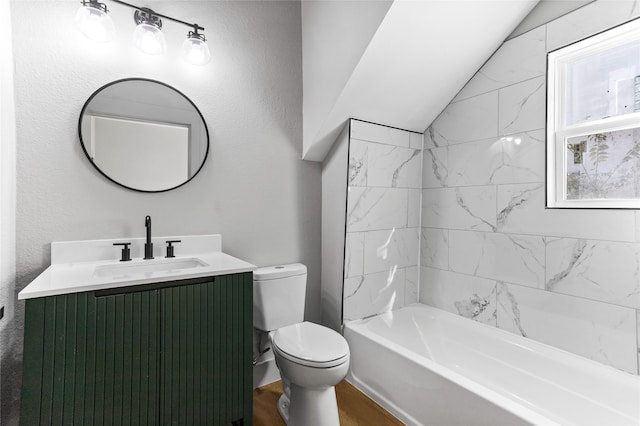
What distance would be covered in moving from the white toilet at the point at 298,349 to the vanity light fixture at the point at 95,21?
1.44 metres

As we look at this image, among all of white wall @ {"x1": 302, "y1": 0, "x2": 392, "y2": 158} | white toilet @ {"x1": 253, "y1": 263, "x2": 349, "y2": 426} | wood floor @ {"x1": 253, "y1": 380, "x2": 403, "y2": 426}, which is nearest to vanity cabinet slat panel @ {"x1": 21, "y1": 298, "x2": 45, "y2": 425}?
white toilet @ {"x1": 253, "y1": 263, "x2": 349, "y2": 426}

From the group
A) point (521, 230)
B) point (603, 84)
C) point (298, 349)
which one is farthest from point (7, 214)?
point (603, 84)

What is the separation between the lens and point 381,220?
7.74 ft

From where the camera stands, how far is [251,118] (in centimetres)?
207

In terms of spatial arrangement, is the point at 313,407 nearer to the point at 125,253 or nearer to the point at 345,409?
the point at 345,409

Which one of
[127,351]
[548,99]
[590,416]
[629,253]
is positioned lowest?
[590,416]

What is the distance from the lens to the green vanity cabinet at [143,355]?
1097 millimetres

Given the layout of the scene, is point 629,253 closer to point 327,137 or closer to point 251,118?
point 327,137

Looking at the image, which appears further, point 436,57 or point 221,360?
point 436,57

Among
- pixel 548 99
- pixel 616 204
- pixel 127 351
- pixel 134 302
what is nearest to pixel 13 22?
pixel 134 302

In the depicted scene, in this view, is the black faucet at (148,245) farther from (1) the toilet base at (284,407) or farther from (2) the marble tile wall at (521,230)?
(2) the marble tile wall at (521,230)

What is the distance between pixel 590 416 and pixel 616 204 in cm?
105

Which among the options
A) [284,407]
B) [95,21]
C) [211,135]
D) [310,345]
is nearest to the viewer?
[95,21]

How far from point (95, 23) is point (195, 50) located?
0.46 meters
